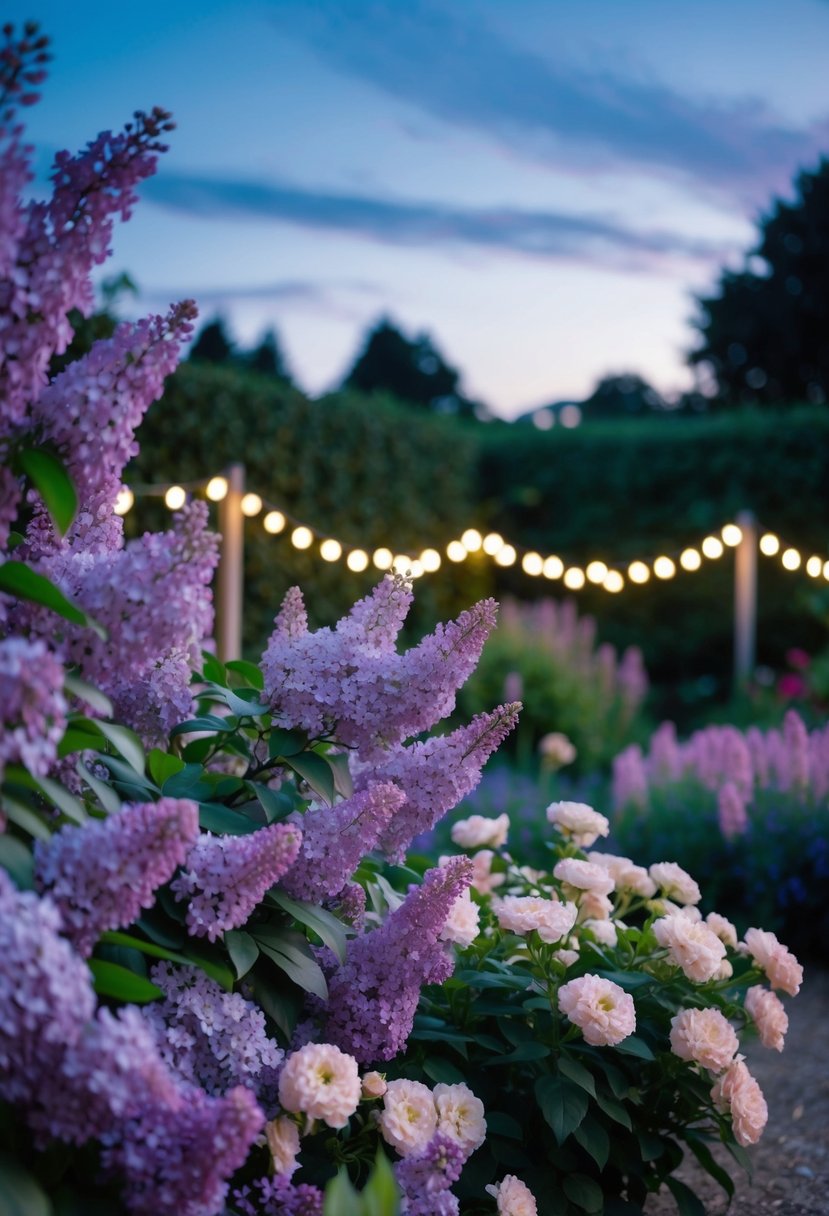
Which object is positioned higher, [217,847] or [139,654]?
[139,654]

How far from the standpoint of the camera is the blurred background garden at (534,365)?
17.4ft

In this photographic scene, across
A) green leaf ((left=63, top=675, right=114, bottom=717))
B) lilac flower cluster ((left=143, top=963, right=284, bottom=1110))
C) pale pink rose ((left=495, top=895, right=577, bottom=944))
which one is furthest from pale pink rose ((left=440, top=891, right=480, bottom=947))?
green leaf ((left=63, top=675, right=114, bottom=717))

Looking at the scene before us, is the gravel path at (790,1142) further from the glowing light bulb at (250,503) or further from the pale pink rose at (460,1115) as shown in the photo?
the glowing light bulb at (250,503)

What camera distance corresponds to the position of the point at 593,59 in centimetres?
914

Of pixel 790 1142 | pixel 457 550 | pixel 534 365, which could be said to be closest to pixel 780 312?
pixel 534 365

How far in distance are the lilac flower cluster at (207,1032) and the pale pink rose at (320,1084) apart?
49 mm

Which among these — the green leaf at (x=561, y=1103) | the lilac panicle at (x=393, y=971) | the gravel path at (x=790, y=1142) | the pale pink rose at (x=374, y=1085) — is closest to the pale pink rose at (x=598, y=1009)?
the green leaf at (x=561, y=1103)

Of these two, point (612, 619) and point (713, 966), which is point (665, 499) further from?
point (713, 966)

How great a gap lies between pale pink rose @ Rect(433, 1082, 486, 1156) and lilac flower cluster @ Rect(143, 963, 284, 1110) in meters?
0.29

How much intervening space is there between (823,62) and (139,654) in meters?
10.5

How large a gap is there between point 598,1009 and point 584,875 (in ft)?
1.12

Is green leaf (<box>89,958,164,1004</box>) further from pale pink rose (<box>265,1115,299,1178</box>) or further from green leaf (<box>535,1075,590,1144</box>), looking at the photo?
green leaf (<box>535,1075,590,1144</box>)

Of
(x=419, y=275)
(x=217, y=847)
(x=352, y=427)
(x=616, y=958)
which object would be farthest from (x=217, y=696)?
(x=419, y=275)

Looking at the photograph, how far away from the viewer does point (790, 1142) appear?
265 cm
